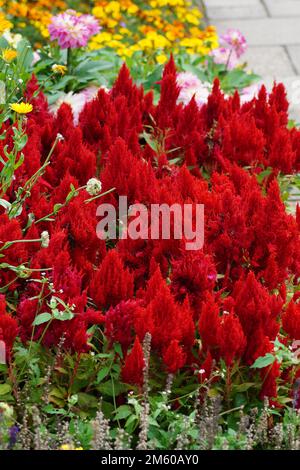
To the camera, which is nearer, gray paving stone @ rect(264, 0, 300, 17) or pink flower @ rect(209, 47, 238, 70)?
pink flower @ rect(209, 47, 238, 70)

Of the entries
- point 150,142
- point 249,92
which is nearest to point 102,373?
point 150,142

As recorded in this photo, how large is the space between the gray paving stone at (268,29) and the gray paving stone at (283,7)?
197 millimetres

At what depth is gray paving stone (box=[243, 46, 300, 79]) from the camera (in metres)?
6.86

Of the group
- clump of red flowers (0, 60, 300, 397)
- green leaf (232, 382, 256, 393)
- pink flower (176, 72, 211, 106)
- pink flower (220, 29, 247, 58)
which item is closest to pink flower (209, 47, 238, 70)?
pink flower (220, 29, 247, 58)

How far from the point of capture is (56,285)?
8.08ft

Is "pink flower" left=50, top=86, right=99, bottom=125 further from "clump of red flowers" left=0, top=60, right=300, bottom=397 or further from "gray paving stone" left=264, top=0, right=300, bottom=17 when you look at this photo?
"gray paving stone" left=264, top=0, right=300, bottom=17

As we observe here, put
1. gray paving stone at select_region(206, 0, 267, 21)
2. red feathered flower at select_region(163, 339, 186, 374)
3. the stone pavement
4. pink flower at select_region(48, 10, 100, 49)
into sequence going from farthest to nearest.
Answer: gray paving stone at select_region(206, 0, 267, 21)
the stone pavement
pink flower at select_region(48, 10, 100, 49)
red feathered flower at select_region(163, 339, 186, 374)

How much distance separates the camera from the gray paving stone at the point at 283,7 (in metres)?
8.26

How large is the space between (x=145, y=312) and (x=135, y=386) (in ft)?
0.67

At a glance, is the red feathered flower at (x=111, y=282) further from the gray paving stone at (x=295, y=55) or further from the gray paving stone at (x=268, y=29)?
the gray paving stone at (x=268, y=29)

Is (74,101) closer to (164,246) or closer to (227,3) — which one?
(164,246)

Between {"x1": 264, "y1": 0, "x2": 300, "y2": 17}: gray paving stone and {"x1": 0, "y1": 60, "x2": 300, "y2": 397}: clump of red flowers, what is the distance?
4.73 metres

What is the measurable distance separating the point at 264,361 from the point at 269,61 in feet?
A: 16.5
